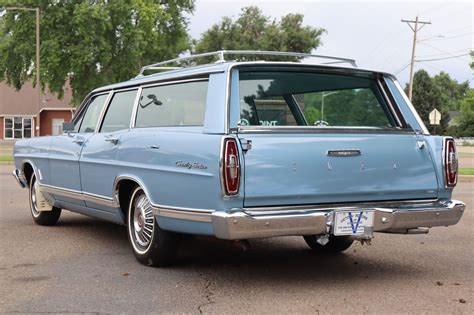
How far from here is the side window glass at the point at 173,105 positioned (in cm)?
552

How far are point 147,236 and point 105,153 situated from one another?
1.05m

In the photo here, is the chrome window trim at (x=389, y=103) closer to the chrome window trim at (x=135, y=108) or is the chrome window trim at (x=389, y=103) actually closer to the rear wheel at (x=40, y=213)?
the chrome window trim at (x=135, y=108)

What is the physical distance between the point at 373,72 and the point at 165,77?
1.96 metres

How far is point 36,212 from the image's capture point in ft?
27.9

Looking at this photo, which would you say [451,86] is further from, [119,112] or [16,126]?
[119,112]

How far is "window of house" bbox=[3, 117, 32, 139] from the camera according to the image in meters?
54.5

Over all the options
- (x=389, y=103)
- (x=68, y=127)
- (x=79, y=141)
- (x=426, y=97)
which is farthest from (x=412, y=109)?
(x=426, y=97)

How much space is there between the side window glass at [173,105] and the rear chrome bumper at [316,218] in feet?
3.33

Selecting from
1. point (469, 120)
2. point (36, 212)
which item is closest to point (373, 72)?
point (36, 212)

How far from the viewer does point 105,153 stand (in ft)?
21.0

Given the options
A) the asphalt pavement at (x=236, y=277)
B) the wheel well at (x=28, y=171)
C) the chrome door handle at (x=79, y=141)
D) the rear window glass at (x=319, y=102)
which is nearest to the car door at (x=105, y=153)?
the chrome door handle at (x=79, y=141)

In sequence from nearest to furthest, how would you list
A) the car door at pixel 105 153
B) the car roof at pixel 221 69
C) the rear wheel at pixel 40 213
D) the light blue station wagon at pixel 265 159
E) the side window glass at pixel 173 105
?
the light blue station wagon at pixel 265 159
the car roof at pixel 221 69
the side window glass at pixel 173 105
the car door at pixel 105 153
the rear wheel at pixel 40 213

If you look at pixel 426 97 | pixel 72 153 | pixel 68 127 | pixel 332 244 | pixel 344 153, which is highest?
pixel 426 97

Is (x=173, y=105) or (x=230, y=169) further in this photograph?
(x=173, y=105)
